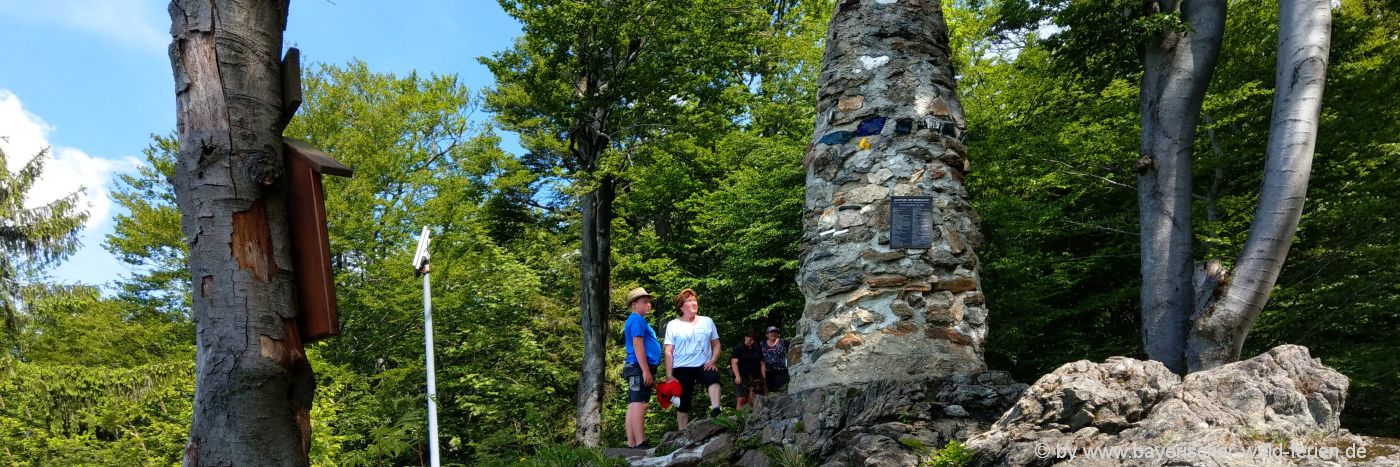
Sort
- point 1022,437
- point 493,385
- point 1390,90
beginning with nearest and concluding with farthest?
point 1022,437 → point 1390,90 → point 493,385

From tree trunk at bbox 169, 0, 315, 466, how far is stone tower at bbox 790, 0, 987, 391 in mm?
4966

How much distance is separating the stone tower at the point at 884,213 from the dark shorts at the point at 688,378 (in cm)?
110

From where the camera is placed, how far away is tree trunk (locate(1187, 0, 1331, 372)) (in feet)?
28.3

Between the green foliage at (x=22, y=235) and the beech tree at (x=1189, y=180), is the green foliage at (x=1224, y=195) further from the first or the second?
the green foliage at (x=22, y=235)

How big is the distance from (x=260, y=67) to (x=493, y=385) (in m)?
20.2

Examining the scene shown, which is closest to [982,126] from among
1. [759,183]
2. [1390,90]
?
[759,183]

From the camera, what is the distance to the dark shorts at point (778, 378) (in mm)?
11219

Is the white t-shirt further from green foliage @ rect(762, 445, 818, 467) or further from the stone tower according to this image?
green foliage @ rect(762, 445, 818, 467)

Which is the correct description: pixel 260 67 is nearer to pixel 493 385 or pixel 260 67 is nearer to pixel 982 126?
pixel 982 126

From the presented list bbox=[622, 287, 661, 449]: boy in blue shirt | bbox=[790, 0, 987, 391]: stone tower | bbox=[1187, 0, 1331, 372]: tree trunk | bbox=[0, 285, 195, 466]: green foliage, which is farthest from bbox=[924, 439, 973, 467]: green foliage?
bbox=[0, 285, 195, 466]: green foliage

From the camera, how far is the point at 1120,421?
183 inches

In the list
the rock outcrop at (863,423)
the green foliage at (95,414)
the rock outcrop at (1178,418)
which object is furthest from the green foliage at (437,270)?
the rock outcrop at (1178,418)

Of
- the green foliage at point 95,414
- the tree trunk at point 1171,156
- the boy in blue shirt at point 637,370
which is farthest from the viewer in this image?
the green foliage at point 95,414

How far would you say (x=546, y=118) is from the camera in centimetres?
1816
